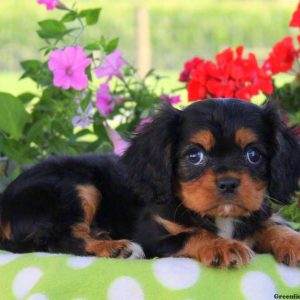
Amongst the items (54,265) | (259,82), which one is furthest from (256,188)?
(259,82)

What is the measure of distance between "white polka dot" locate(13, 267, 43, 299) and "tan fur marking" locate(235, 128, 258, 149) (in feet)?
3.18

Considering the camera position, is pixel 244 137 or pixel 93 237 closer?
pixel 244 137

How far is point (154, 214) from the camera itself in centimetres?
318

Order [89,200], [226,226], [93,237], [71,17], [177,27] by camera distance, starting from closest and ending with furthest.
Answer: [226,226], [93,237], [89,200], [71,17], [177,27]

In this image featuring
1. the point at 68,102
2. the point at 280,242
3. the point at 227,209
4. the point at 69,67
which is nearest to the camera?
the point at 227,209

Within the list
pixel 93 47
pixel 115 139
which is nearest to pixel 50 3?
pixel 93 47

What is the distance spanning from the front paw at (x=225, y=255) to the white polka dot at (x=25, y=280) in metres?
0.67

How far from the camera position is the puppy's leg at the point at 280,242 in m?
2.92

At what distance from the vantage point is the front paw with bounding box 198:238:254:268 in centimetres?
275

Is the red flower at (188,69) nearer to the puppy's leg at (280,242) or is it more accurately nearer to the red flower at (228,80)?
the red flower at (228,80)

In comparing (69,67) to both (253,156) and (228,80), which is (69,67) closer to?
(228,80)

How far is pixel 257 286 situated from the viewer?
2.72 m

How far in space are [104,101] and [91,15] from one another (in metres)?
0.54

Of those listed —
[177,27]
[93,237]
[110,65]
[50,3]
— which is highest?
[50,3]
